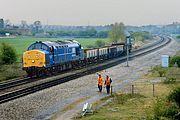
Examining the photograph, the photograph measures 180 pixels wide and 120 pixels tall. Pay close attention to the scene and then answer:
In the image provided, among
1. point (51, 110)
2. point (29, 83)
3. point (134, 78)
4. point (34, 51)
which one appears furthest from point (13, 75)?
point (51, 110)

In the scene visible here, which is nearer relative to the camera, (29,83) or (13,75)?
(29,83)

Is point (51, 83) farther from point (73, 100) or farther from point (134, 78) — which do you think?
point (134, 78)

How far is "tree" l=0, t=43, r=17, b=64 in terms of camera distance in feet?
167

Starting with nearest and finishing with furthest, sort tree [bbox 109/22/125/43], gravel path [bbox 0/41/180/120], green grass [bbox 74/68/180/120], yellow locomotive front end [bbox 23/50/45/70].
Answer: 1. green grass [bbox 74/68/180/120]
2. gravel path [bbox 0/41/180/120]
3. yellow locomotive front end [bbox 23/50/45/70]
4. tree [bbox 109/22/125/43]

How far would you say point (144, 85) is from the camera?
3509 centimetres

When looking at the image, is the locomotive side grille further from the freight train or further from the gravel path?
the gravel path

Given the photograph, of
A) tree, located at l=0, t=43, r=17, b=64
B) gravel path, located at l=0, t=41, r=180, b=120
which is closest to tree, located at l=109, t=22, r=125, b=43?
tree, located at l=0, t=43, r=17, b=64

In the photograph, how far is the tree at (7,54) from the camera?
167ft

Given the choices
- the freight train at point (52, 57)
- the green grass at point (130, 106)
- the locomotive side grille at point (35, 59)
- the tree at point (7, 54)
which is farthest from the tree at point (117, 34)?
the green grass at point (130, 106)

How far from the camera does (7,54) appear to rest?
51.6m

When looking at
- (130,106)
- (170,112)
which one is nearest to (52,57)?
(130,106)

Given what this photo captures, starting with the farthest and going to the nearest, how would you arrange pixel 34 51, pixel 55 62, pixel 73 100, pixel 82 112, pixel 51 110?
pixel 55 62 → pixel 34 51 → pixel 73 100 → pixel 51 110 → pixel 82 112

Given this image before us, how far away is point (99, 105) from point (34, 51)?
16403mm

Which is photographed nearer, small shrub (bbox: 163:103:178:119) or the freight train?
small shrub (bbox: 163:103:178:119)
